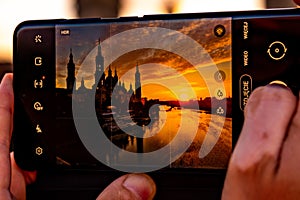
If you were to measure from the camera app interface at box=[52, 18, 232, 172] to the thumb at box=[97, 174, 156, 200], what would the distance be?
31 mm

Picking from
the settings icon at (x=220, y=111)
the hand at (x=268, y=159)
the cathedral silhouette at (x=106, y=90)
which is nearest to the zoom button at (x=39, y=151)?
the cathedral silhouette at (x=106, y=90)

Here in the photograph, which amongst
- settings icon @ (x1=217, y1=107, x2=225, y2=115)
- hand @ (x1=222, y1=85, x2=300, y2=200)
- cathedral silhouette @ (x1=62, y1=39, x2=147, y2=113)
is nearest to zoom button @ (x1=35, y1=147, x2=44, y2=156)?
cathedral silhouette @ (x1=62, y1=39, x2=147, y2=113)

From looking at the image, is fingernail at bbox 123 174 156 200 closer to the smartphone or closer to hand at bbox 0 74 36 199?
the smartphone

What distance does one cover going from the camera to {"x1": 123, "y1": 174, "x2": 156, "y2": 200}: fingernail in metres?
1.07

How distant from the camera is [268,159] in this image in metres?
0.68

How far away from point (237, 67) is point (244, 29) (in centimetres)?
9

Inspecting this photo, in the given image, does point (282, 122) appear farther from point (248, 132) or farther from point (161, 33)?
point (161, 33)

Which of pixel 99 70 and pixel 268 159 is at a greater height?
pixel 99 70

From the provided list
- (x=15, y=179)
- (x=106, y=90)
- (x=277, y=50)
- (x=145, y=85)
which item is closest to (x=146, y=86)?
(x=145, y=85)

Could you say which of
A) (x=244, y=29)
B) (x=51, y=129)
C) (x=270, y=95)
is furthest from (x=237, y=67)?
(x=51, y=129)

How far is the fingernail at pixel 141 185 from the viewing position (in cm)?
107

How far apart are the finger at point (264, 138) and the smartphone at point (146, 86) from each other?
338mm

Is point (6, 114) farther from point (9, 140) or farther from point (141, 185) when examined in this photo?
point (141, 185)

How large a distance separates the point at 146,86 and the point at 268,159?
0.49 meters
